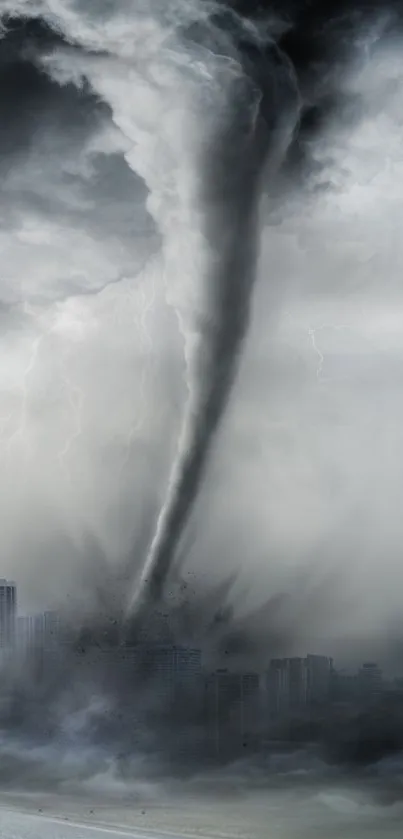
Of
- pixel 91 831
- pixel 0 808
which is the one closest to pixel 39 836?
pixel 91 831

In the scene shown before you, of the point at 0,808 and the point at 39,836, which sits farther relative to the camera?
the point at 0,808

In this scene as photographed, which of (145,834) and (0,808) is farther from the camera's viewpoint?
(0,808)

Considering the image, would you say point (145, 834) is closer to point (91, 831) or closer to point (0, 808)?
point (91, 831)

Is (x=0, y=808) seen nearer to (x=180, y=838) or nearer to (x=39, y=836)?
(x=39, y=836)

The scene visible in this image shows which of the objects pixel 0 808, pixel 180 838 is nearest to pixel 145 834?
pixel 180 838

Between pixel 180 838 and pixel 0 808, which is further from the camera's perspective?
pixel 0 808

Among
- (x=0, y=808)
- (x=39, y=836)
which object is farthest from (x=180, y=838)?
(x=0, y=808)

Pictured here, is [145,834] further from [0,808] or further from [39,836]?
[0,808]
